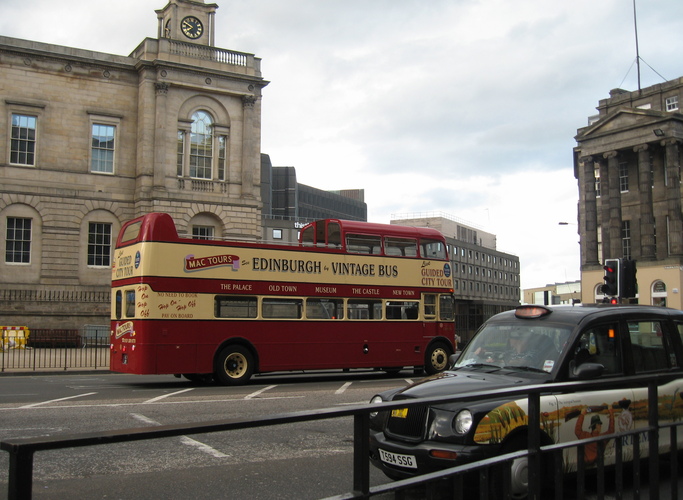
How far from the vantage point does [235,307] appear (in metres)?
17.5

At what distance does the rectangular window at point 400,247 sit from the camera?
20.1 meters

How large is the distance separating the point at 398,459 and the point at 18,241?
34.9 metres

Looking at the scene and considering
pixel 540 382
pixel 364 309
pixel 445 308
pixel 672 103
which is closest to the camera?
pixel 540 382

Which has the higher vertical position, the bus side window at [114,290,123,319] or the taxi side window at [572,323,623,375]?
the bus side window at [114,290,123,319]

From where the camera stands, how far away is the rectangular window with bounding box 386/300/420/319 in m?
20.0

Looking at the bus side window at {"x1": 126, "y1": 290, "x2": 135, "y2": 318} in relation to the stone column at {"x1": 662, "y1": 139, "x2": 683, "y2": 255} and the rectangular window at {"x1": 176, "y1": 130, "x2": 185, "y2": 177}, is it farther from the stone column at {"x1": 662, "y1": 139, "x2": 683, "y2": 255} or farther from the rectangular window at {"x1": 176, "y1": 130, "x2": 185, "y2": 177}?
the stone column at {"x1": 662, "y1": 139, "x2": 683, "y2": 255}

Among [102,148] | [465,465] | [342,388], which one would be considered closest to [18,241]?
[102,148]

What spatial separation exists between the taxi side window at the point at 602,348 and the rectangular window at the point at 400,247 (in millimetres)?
13559

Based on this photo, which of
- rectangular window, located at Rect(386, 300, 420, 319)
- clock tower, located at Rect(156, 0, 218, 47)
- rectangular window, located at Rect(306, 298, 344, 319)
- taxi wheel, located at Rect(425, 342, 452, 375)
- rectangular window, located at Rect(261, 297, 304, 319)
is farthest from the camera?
clock tower, located at Rect(156, 0, 218, 47)

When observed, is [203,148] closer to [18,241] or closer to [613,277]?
[18,241]

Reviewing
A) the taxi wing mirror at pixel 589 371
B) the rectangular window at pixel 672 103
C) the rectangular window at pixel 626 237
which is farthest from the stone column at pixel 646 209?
the taxi wing mirror at pixel 589 371

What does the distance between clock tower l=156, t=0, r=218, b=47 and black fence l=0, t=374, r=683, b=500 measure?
39.3 metres

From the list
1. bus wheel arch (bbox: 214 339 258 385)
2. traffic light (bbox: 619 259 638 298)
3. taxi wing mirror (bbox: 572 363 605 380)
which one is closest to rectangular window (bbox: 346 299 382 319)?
bus wheel arch (bbox: 214 339 258 385)

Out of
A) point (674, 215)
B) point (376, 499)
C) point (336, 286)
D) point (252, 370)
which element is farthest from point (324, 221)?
point (674, 215)
